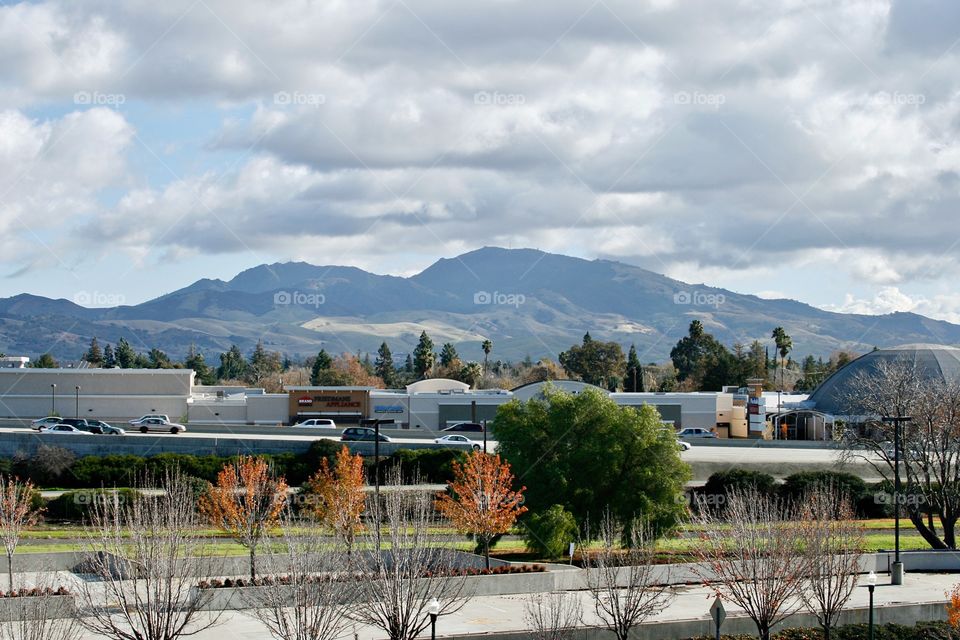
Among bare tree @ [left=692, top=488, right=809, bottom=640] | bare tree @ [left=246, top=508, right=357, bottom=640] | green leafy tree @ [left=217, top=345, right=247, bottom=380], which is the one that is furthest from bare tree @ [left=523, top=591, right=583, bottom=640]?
green leafy tree @ [left=217, top=345, right=247, bottom=380]

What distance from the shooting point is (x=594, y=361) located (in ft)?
484

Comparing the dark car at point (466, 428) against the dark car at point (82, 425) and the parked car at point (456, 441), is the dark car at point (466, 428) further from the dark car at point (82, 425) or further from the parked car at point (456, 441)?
the dark car at point (82, 425)

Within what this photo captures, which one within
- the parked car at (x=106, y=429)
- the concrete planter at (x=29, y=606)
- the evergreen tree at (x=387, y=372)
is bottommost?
the concrete planter at (x=29, y=606)

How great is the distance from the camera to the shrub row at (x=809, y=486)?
59812mm

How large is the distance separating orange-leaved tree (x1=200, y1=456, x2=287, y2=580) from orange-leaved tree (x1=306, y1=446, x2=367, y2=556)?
1717mm

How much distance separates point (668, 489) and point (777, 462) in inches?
1065

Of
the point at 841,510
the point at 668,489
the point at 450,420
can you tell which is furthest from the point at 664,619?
the point at 450,420

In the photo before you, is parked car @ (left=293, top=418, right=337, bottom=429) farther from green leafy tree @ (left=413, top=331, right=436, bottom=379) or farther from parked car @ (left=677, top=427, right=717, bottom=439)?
green leafy tree @ (left=413, top=331, right=436, bottom=379)

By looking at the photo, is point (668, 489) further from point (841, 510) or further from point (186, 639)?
point (186, 639)

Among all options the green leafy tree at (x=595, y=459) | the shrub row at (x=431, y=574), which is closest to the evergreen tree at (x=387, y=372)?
the green leafy tree at (x=595, y=459)

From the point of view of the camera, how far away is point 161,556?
26.0m

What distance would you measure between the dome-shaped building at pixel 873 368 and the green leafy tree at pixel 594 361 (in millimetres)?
42034

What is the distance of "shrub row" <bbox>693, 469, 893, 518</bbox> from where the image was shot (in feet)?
196

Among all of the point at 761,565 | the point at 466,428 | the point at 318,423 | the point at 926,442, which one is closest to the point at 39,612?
the point at 761,565
